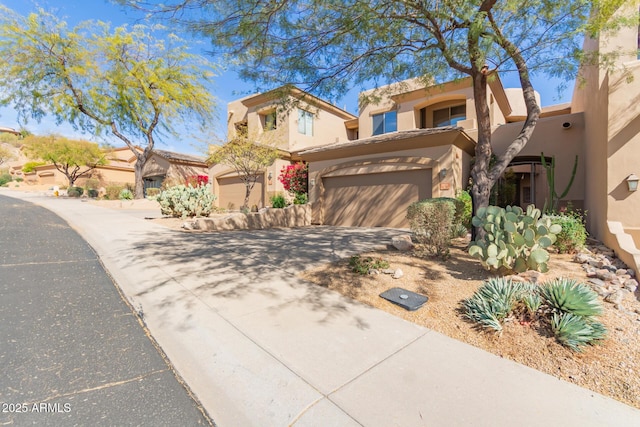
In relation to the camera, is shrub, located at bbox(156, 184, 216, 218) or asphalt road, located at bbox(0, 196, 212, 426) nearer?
asphalt road, located at bbox(0, 196, 212, 426)

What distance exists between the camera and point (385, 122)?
17.6m

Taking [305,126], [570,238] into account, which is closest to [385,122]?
[305,126]

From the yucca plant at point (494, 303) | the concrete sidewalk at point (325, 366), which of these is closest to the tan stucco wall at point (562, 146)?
the yucca plant at point (494, 303)

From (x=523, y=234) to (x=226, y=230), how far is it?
9.97m

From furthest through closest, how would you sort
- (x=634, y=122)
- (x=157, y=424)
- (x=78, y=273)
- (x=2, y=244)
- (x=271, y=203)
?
(x=271, y=203) → (x=2, y=244) → (x=634, y=122) → (x=78, y=273) → (x=157, y=424)

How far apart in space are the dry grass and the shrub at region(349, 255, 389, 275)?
0.15m

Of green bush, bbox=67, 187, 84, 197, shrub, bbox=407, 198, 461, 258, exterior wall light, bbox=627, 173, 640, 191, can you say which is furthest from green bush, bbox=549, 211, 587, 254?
green bush, bbox=67, 187, 84, 197

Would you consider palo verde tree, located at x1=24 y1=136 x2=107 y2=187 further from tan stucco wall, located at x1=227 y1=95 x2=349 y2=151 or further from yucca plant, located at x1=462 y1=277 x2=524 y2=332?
yucca plant, located at x1=462 y1=277 x2=524 y2=332

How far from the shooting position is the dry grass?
255 cm

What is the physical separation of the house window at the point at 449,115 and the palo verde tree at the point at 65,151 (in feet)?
109

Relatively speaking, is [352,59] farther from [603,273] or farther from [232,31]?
[603,273]

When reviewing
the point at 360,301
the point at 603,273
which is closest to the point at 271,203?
the point at 360,301

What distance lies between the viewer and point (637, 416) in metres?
2.11

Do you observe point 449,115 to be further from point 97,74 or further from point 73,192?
point 73,192
